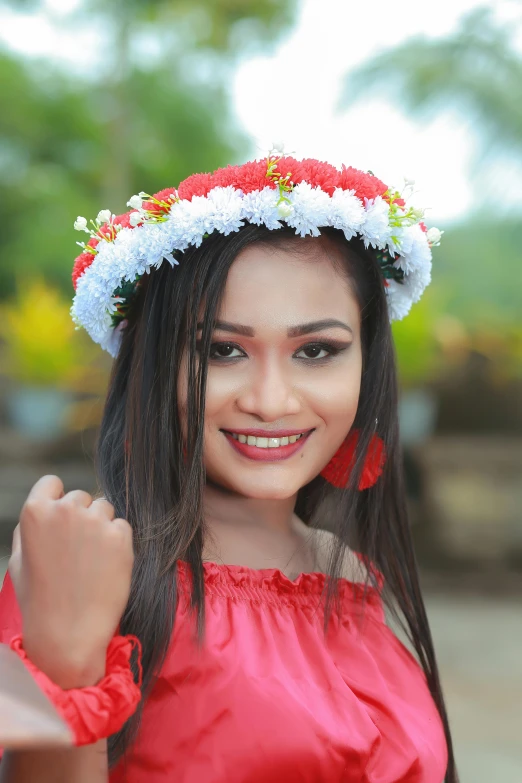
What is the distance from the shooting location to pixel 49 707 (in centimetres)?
79

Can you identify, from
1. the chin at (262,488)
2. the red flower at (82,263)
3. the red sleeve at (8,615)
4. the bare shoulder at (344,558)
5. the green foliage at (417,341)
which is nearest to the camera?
the red sleeve at (8,615)

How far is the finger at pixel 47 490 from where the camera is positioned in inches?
39.2

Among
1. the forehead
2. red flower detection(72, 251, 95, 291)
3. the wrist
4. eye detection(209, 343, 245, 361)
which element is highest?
red flower detection(72, 251, 95, 291)

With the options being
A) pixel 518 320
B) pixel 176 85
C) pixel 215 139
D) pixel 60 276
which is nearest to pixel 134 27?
pixel 176 85

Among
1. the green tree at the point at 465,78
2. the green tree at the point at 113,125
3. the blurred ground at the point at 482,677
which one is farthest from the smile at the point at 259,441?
the green tree at the point at 113,125

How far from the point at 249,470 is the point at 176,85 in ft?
17.3

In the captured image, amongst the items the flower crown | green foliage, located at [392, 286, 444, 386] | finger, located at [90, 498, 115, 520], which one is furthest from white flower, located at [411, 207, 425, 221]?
green foliage, located at [392, 286, 444, 386]

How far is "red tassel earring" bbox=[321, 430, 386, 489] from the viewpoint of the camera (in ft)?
5.27

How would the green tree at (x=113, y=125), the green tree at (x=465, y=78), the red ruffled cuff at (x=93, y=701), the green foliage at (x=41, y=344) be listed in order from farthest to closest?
the green tree at (x=113, y=125)
the green tree at (x=465, y=78)
the green foliage at (x=41, y=344)
the red ruffled cuff at (x=93, y=701)

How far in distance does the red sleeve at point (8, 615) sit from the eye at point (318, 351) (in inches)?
21.4

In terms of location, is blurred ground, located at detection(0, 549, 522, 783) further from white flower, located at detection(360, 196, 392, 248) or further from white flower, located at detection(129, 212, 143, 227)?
white flower, located at detection(360, 196, 392, 248)

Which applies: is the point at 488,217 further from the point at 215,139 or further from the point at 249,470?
the point at 249,470

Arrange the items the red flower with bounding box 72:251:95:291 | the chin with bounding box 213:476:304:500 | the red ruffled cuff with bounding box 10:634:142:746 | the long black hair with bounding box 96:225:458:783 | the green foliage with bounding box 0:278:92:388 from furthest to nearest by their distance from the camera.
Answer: the green foliage with bounding box 0:278:92:388 → the red flower with bounding box 72:251:95:291 → the chin with bounding box 213:476:304:500 → the long black hair with bounding box 96:225:458:783 → the red ruffled cuff with bounding box 10:634:142:746

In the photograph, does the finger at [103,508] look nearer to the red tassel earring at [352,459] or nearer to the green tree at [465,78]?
the red tassel earring at [352,459]
